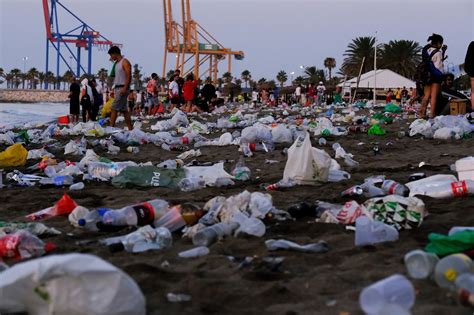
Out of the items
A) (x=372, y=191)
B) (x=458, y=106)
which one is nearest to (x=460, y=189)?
(x=372, y=191)

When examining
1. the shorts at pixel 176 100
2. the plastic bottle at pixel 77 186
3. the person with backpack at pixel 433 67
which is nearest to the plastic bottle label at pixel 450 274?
the plastic bottle at pixel 77 186

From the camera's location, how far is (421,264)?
2113 millimetres

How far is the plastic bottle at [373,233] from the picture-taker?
2.61 metres

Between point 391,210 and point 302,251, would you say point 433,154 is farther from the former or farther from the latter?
point 302,251

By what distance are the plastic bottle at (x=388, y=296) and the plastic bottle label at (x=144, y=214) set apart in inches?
63.3

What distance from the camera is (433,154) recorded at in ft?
19.1

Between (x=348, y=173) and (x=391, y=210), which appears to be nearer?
(x=391, y=210)

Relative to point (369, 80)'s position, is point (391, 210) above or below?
below

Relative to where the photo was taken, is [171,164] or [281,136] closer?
[171,164]

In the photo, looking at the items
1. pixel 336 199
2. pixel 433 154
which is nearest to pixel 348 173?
pixel 336 199

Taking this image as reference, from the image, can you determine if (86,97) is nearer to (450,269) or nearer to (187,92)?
(187,92)

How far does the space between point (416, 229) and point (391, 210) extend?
149 millimetres

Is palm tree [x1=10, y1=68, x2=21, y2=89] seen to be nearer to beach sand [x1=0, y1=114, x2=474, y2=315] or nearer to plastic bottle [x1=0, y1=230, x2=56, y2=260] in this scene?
beach sand [x1=0, y1=114, x2=474, y2=315]

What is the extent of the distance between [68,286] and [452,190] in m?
2.62
